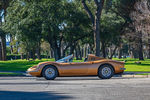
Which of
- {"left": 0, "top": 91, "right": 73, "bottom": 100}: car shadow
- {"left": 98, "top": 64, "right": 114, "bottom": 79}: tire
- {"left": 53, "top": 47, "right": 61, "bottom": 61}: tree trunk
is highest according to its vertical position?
{"left": 53, "top": 47, "right": 61, "bottom": 61}: tree trunk

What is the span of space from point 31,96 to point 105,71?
602cm

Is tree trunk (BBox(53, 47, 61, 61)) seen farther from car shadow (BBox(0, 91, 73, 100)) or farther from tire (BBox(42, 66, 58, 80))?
car shadow (BBox(0, 91, 73, 100))

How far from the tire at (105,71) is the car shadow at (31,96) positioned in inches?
194

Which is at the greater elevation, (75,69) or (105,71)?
(75,69)

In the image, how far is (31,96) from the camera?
857 cm

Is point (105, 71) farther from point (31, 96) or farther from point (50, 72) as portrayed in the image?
point (31, 96)

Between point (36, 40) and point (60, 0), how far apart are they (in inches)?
208

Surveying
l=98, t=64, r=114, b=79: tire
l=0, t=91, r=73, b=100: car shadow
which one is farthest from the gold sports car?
l=0, t=91, r=73, b=100: car shadow

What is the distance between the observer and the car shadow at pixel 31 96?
8242 mm

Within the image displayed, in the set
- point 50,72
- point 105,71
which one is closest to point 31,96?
point 50,72

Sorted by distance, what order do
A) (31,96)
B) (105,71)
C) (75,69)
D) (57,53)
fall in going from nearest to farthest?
1. (31,96)
2. (75,69)
3. (105,71)
4. (57,53)

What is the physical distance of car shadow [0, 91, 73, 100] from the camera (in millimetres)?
8242

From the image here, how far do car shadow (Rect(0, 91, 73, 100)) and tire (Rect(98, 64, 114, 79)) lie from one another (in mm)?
4930

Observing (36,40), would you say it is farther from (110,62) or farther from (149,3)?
(110,62)
